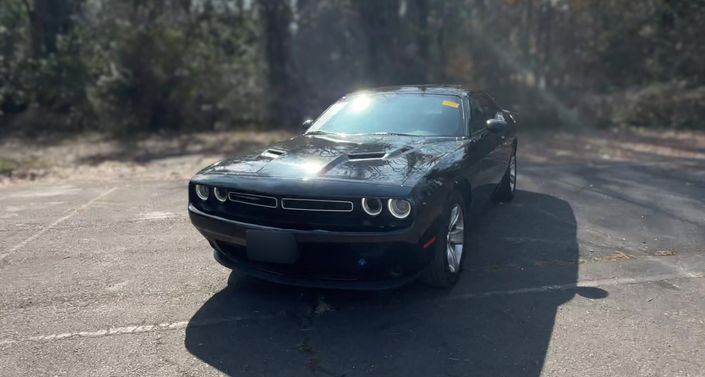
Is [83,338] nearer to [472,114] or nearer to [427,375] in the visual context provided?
[427,375]

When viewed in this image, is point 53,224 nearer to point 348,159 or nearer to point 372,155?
point 348,159

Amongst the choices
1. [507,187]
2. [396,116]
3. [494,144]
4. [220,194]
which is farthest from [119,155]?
[220,194]

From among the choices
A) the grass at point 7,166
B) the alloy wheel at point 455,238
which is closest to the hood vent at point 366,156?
the alloy wheel at point 455,238

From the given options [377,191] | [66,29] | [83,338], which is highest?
[66,29]

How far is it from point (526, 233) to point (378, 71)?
12.2 meters

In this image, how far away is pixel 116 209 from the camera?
24.7 ft

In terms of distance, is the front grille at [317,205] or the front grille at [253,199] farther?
the front grille at [253,199]

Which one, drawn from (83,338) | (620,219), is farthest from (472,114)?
(83,338)

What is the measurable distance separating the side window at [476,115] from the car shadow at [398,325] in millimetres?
1242

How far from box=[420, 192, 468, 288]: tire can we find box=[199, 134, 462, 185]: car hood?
36 cm

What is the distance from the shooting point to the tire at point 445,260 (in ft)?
14.0

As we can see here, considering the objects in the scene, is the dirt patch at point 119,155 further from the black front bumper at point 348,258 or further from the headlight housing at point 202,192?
the black front bumper at point 348,258

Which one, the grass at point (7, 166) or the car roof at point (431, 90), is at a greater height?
the car roof at point (431, 90)

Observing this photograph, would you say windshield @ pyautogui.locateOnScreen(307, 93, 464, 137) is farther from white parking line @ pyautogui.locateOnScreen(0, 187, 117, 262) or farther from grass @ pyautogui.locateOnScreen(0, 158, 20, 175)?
grass @ pyautogui.locateOnScreen(0, 158, 20, 175)
